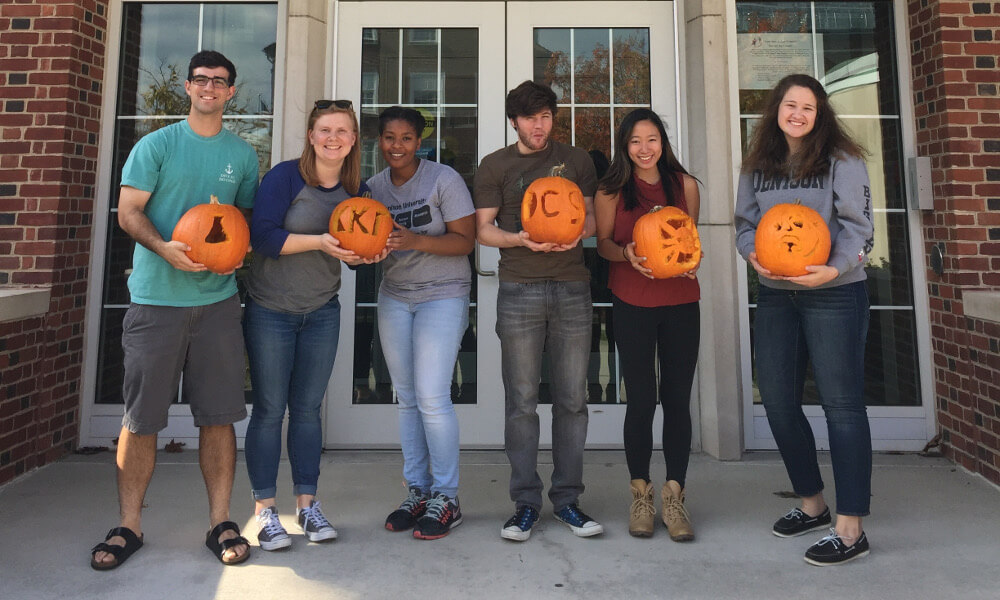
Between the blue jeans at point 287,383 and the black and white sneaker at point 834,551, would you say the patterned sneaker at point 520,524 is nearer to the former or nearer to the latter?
the blue jeans at point 287,383

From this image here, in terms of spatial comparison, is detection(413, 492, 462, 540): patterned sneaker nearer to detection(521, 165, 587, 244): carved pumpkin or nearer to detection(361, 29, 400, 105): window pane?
detection(521, 165, 587, 244): carved pumpkin

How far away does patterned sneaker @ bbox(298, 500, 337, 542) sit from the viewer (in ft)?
8.44

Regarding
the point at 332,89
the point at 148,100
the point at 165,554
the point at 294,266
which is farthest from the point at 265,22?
the point at 165,554

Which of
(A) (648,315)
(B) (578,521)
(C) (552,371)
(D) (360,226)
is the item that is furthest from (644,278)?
(D) (360,226)

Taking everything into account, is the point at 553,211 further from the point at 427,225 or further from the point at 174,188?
the point at 174,188

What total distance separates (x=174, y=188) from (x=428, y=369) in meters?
1.14

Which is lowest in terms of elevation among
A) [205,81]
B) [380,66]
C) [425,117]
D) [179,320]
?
[179,320]

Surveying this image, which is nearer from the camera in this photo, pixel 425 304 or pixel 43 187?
pixel 425 304

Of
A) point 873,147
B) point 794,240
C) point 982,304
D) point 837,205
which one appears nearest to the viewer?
point 794,240

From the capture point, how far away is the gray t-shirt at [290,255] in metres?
2.53

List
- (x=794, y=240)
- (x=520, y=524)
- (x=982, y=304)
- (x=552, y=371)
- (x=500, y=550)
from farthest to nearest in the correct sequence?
(x=982, y=304) < (x=552, y=371) < (x=520, y=524) < (x=500, y=550) < (x=794, y=240)

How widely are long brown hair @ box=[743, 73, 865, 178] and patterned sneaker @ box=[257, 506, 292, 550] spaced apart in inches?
88.4

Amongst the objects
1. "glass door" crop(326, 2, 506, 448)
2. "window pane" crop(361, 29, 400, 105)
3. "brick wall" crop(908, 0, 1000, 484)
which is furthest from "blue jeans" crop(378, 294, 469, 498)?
"brick wall" crop(908, 0, 1000, 484)

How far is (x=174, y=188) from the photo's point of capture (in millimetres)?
2455
